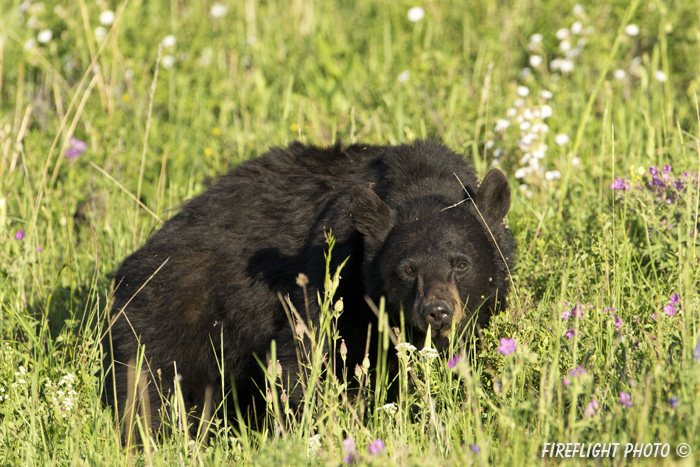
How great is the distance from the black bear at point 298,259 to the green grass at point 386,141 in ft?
0.84

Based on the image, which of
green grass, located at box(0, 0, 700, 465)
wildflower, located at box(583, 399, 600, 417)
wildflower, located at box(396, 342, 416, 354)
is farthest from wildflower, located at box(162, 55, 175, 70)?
wildflower, located at box(583, 399, 600, 417)

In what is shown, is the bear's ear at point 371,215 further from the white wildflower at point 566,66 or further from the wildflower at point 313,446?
the white wildflower at point 566,66

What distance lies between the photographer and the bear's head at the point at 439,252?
4055mm

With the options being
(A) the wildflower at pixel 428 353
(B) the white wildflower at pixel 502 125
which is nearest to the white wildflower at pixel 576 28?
(B) the white wildflower at pixel 502 125

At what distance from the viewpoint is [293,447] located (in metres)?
2.87

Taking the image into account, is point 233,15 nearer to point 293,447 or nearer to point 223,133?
point 223,133

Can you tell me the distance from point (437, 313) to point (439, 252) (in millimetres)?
416

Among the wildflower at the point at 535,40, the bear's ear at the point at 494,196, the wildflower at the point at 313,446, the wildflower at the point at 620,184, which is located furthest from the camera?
the wildflower at the point at 535,40

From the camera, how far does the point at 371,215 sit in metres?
4.19

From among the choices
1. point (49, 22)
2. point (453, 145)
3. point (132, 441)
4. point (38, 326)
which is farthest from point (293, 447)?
point (49, 22)

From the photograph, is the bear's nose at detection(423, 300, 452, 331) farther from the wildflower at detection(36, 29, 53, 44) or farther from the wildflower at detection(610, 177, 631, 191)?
the wildflower at detection(36, 29, 53, 44)

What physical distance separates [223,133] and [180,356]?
3.36 meters

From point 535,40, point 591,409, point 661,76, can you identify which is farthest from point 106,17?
point 591,409

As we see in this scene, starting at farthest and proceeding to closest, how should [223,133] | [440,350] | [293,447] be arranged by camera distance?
[223,133] < [440,350] < [293,447]
